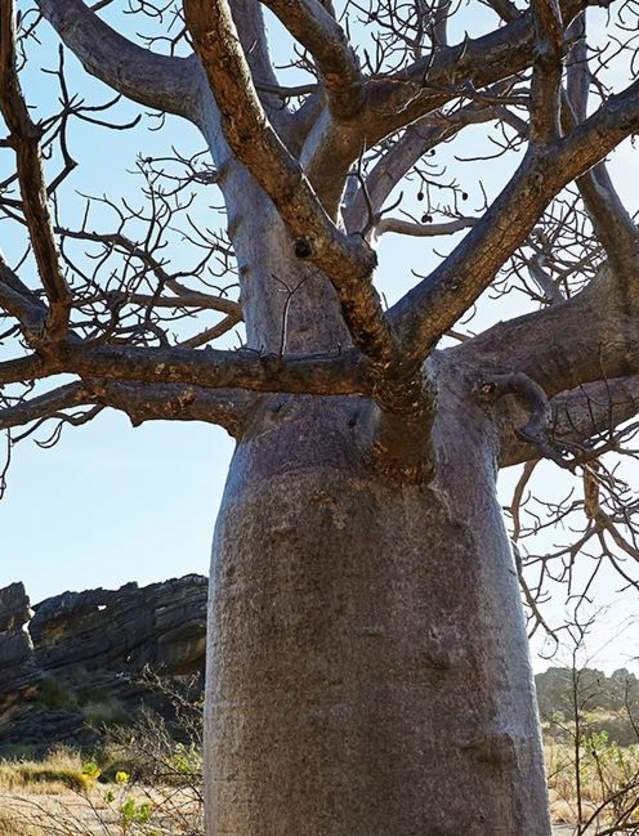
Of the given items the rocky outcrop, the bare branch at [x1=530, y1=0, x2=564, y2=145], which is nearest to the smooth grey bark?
the bare branch at [x1=530, y1=0, x2=564, y2=145]

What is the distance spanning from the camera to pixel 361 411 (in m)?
2.03

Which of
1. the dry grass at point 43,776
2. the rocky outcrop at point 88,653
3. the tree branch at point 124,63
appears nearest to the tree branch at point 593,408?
the tree branch at point 124,63

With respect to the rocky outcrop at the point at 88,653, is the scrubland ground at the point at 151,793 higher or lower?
lower

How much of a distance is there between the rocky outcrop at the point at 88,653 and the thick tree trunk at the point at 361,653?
38.6ft

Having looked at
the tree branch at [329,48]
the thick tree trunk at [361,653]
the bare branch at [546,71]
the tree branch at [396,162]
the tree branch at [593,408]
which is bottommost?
the thick tree trunk at [361,653]

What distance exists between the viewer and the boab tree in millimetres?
1523

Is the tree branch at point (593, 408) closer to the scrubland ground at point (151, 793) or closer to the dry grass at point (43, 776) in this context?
the scrubland ground at point (151, 793)

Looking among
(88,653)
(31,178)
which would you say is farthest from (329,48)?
(88,653)

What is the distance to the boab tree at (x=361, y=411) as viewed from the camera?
152 cm

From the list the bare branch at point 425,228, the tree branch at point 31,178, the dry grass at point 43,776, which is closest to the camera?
the tree branch at point 31,178

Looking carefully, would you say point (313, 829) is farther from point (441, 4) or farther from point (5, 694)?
point (5, 694)

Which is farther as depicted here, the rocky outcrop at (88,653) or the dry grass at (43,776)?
the rocky outcrop at (88,653)

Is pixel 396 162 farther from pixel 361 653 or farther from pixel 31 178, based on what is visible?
pixel 31 178

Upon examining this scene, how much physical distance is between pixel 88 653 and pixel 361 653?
15.0m
